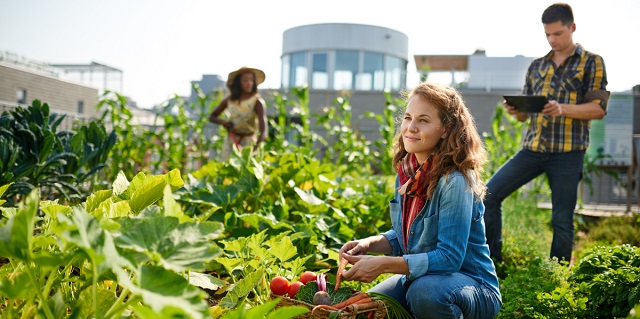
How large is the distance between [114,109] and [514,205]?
16.2ft

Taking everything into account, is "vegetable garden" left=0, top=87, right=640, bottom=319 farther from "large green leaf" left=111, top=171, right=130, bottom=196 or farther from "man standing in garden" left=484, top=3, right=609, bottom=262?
"man standing in garden" left=484, top=3, right=609, bottom=262

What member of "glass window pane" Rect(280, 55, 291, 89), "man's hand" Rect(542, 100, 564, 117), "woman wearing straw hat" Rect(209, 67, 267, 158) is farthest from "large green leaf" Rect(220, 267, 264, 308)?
"glass window pane" Rect(280, 55, 291, 89)

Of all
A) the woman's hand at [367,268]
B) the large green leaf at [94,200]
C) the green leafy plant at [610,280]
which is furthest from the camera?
the green leafy plant at [610,280]

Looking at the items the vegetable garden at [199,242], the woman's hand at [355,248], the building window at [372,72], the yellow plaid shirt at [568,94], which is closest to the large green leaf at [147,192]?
the vegetable garden at [199,242]

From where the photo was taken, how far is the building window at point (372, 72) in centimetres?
2131

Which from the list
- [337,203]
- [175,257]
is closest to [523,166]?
[337,203]

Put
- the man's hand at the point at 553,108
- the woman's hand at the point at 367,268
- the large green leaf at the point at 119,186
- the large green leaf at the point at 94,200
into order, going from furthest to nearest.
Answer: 1. the man's hand at the point at 553,108
2. the woman's hand at the point at 367,268
3. the large green leaf at the point at 119,186
4. the large green leaf at the point at 94,200

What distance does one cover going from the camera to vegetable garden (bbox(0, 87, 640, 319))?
984mm

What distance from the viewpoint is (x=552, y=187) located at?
3518 mm

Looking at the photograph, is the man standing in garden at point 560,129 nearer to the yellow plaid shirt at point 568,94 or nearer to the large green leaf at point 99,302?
the yellow plaid shirt at point 568,94

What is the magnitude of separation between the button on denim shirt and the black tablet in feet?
4.93

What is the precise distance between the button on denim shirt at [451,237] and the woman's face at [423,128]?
150 millimetres

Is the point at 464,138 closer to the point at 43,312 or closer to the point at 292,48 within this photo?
the point at 43,312

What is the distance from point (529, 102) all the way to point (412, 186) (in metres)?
1.67
